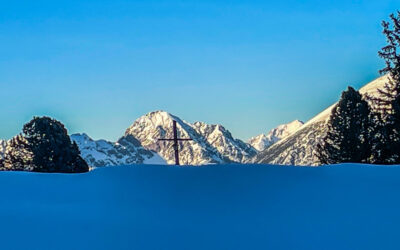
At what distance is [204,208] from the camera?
5.17 meters

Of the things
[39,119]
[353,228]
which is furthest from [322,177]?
[39,119]

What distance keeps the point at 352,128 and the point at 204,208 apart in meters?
23.1

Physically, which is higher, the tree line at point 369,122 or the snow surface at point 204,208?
the tree line at point 369,122

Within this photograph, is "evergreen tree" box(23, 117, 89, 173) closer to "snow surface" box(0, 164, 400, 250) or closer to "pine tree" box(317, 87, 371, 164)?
"pine tree" box(317, 87, 371, 164)

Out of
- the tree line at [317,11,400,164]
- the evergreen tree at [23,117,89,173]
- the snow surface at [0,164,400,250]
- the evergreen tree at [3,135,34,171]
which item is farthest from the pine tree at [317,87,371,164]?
the snow surface at [0,164,400,250]

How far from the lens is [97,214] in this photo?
481 centimetres

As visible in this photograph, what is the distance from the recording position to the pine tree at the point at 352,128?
87.0 ft

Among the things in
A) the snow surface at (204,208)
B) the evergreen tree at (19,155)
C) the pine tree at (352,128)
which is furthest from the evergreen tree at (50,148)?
the snow surface at (204,208)

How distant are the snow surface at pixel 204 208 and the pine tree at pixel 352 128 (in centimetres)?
2057

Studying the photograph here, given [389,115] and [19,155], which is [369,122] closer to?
[389,115]

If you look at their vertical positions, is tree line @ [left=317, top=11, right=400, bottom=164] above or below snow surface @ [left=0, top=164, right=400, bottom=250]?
above

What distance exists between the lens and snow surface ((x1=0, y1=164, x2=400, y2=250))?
4227mm

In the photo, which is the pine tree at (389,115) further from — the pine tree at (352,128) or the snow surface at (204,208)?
the snow surface at (204,208)

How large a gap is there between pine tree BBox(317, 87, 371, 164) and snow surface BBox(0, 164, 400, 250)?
2057cm
